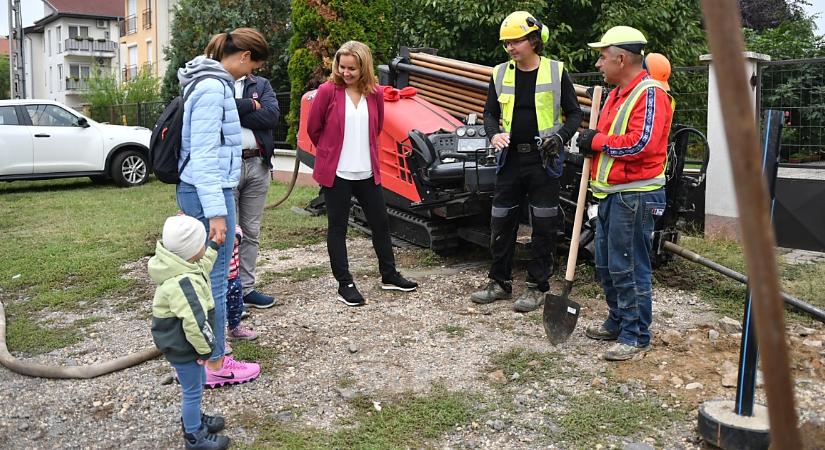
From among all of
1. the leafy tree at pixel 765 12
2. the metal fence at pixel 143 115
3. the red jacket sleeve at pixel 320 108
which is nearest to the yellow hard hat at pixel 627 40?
the red jacket sleeve at pixel 320 108

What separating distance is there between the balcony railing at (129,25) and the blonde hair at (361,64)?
41.0m

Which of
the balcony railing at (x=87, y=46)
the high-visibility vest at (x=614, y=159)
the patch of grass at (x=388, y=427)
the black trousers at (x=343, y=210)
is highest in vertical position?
the balcony railing at (x=87, y=46)

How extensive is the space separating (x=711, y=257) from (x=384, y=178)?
116 inches

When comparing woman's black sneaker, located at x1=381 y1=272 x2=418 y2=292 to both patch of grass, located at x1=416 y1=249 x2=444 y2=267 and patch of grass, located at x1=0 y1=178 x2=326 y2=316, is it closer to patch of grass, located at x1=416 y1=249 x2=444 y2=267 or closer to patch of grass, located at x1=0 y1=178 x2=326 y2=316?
patch of grass, located at x1=416 y1=249 x2=444 y2=267

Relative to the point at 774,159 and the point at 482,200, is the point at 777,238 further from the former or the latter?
the point at 774,159

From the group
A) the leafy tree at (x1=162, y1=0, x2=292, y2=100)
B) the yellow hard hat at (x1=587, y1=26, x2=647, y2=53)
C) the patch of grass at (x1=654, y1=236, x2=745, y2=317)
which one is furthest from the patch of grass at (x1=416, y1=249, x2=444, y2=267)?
the leafy tree at (x1=162, y1=0, x2=292, y2=100)

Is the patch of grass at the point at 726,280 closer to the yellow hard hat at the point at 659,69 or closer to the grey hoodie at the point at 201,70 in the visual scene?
the yellow hard hat at the point at 659,69

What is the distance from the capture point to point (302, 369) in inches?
168

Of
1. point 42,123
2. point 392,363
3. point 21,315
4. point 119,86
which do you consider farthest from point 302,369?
point 119,86

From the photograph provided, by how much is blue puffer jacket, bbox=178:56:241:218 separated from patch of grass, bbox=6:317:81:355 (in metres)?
1.87

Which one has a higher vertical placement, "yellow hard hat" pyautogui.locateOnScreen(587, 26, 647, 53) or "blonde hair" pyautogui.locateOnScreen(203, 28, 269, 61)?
"yellow hard hat" pyautogui.locateOnScreen(587, 26, 647, 53)

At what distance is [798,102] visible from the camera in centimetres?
715

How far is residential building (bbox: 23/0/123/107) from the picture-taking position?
173 ft

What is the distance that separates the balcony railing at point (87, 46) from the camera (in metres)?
52.8
